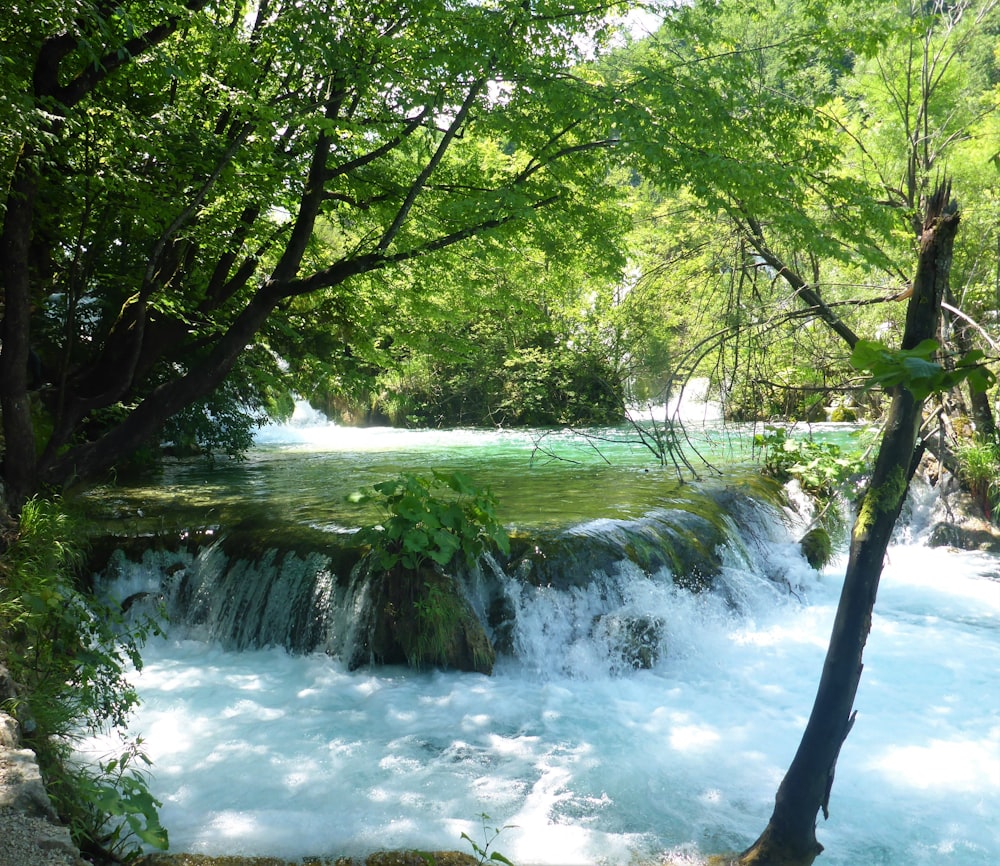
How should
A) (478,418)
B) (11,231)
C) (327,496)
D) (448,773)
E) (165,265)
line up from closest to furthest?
(448,773) → (11,231) → (165,265) → (327,496) → (478,418)

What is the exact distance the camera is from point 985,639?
289 inches

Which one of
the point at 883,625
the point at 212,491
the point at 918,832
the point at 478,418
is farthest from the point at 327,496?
the point at 478,418

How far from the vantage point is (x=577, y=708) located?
19.4ft

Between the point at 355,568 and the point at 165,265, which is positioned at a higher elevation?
the point at 165,265

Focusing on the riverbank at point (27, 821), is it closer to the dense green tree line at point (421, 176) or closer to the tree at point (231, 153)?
the dense green tree line at point (421, 176)

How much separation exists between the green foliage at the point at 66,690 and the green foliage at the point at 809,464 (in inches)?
352

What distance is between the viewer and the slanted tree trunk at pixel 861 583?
2879 mm

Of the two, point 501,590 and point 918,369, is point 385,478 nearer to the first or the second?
point 501,590

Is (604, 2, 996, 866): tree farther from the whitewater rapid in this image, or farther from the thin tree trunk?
the thin tree trunk

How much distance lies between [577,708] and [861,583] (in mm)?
3463

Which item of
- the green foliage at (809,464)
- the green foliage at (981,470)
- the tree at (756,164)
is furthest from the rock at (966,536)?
the tree at (756,164)

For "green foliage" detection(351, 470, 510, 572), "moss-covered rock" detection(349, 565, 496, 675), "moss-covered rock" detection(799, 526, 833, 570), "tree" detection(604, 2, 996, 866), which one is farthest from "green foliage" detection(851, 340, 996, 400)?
"moss-covered rock" detection(799, 526, 833, 570)

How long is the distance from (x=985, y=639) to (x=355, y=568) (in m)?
6.07

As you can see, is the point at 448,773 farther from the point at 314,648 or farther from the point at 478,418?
the point at 478,418
